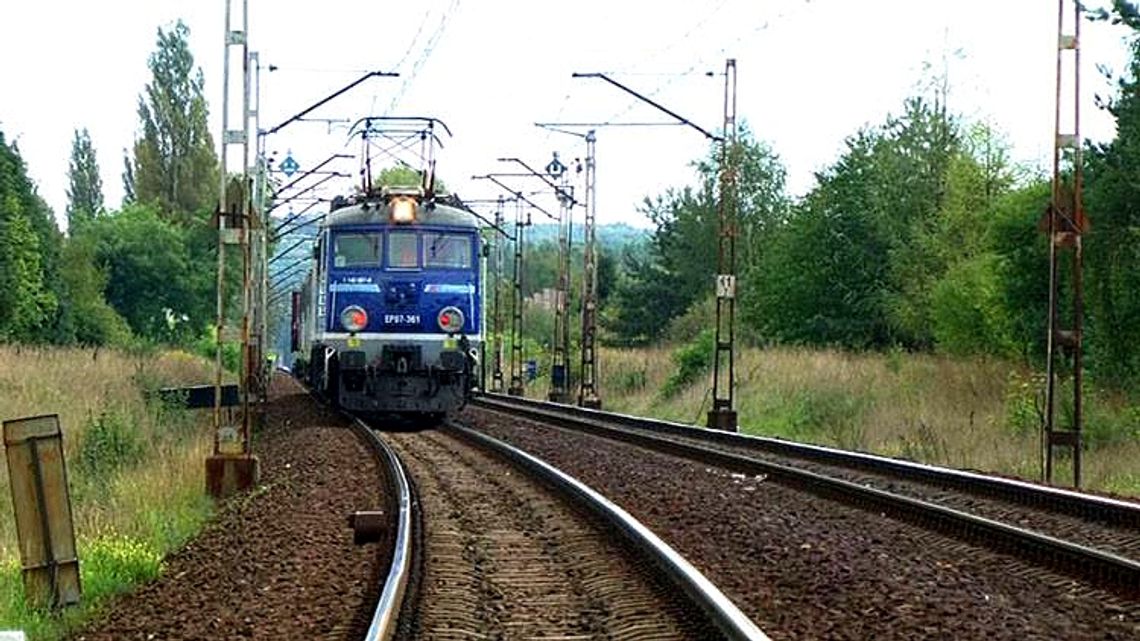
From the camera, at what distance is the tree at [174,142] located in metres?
76.6

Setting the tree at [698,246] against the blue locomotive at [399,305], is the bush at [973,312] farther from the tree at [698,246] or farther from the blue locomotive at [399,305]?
the tree at [698,246]

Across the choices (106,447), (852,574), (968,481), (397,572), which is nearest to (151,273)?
(106,447)

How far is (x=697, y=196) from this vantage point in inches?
3361

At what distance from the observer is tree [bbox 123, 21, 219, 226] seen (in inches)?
3014

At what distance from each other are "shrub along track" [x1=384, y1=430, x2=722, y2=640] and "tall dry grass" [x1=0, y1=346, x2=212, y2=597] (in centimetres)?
219

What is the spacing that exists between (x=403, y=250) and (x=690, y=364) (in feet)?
48.7

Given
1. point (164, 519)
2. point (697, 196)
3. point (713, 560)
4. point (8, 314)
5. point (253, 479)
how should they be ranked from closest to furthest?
point (713, 560)
point (164, 519)
point (253, 479)
point (8, 314)
point (697, 196)

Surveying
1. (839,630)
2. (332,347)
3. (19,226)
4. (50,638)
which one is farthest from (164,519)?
(19,226)

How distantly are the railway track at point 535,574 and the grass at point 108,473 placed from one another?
70.3 inches

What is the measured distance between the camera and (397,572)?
923 cm

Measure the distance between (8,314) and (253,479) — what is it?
37627 millimetres

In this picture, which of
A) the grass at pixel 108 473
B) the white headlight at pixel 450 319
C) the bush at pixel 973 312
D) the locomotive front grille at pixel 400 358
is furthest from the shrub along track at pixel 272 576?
the bush at pixel 973 312

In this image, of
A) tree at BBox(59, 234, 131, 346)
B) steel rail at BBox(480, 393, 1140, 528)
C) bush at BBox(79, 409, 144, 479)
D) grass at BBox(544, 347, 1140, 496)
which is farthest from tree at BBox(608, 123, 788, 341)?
bush at BBox(79, 409, 144, 479)

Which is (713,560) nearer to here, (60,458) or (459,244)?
(60,458)
